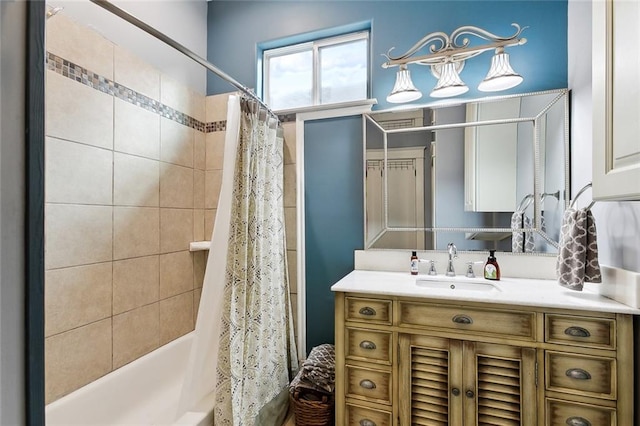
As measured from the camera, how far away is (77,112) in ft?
4.98

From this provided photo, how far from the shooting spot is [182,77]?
7.29 feet

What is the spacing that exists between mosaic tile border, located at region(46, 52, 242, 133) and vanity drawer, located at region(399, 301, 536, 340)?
6.08 ft

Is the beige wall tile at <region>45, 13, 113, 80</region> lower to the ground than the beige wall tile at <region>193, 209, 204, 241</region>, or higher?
higher

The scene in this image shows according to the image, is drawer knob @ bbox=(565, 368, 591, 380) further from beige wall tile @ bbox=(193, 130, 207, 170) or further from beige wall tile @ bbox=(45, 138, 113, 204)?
beige wall tile @ bbox=(193, 130, 207, 170)

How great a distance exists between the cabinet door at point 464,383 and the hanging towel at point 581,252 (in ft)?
1.19

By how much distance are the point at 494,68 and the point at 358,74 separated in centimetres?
86

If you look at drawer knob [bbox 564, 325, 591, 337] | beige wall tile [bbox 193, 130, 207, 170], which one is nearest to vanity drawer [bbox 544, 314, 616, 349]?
drawer knob [bbox 564, 325, 591, 337]

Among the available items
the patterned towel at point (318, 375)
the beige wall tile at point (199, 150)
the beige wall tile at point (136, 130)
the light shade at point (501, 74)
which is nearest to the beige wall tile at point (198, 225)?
the beige wall tile at point (199, 150)

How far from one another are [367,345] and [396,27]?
1.91 m

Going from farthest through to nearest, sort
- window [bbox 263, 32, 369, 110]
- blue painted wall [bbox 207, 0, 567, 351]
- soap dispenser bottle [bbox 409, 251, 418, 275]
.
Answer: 1. window [bbox 263, 32, 369, 110]
2. soap dispenser bottle [bbox 409, 251, 418, 275]
3. blue painted wall [bbox 207, 0, 567, 351]

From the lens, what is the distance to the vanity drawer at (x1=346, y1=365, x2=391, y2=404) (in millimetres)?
1495

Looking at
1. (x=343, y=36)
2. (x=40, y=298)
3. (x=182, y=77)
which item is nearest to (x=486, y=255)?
(x=343, y=36)

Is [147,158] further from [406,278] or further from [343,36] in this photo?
[406,278]

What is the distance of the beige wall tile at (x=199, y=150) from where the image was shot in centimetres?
232
